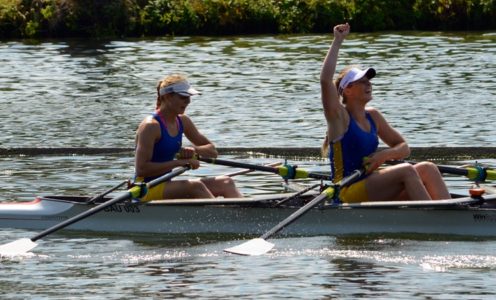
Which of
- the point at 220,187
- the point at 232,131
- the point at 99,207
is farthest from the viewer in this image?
the point at 232,131

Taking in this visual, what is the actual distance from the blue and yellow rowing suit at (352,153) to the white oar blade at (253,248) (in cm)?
100

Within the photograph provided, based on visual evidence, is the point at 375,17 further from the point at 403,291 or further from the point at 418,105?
the point at 403,291

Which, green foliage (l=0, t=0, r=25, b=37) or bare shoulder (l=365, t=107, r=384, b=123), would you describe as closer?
bare shoulder (l=365, t=107, r=384, b=123)

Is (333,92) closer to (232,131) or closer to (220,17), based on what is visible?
(232,131)

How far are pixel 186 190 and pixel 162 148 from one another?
438mm

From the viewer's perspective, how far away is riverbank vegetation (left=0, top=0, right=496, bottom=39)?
135 ft

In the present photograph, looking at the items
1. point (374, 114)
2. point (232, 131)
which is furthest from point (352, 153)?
point (232, 131)

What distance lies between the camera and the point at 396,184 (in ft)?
44.0

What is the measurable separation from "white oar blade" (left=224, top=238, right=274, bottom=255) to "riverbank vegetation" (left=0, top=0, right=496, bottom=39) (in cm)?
2814

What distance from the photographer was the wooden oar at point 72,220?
43.5 ft

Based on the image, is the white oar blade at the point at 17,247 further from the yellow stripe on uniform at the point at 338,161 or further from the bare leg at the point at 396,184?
the bare leg at the point at 396,184

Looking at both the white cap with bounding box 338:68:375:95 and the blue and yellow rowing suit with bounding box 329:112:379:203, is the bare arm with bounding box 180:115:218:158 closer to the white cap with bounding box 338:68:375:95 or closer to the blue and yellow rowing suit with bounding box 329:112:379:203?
the blue and yellow rowing suit with bounding box 329:112:379:203

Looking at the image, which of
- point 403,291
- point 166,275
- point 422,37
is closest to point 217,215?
point 166,275

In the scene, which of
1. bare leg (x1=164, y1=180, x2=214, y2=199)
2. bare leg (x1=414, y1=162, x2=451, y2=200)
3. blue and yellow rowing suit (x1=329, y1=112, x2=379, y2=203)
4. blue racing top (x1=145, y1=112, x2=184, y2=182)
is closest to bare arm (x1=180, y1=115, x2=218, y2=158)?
blue racing top (x1=145, y1=112, x2=184, y2=182)
